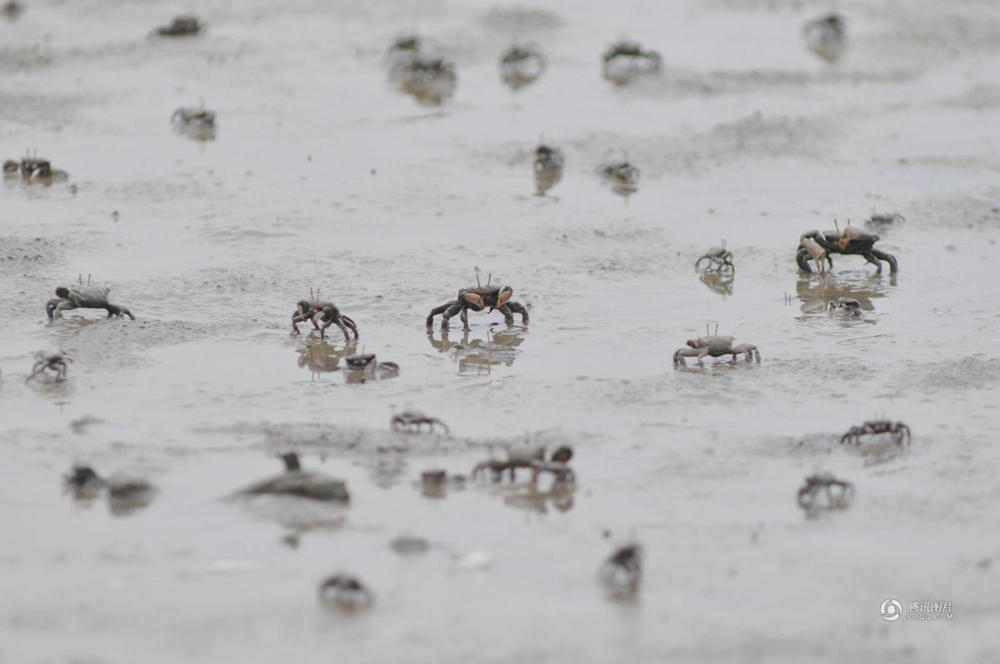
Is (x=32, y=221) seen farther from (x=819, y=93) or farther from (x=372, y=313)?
(x=819, y=93)

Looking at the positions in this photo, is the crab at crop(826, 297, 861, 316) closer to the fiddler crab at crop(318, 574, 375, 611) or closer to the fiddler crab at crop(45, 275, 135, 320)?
the fiddler crab at crop(45, 275, 135, 320)

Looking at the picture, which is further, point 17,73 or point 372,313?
point 17,73

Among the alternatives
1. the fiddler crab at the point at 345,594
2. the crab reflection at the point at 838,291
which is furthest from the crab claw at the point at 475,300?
the fiddler crab at the point at 345,594

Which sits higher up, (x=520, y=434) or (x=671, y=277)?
(x=671, y=277)

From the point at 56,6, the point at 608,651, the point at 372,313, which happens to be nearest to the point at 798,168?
the point at 372,313

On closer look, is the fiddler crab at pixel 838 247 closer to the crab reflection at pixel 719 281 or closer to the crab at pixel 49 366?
the crab reflection at pixel 719 281

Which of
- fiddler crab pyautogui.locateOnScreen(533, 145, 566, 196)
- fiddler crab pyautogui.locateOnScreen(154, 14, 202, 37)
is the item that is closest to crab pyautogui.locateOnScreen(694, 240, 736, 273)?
fiddler crab pyautogui.locateOnScreen(533, 145, 566, 196)

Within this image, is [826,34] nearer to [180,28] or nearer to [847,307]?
[180,28]
